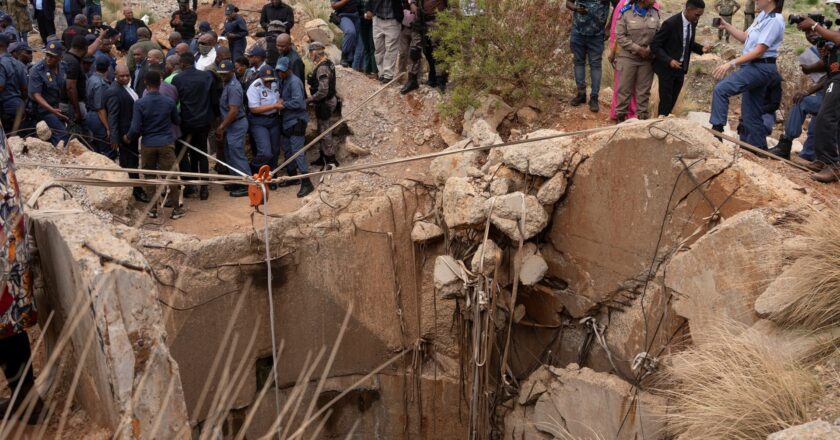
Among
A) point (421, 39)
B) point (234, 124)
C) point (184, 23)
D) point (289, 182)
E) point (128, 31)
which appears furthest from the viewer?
point (128, 31)

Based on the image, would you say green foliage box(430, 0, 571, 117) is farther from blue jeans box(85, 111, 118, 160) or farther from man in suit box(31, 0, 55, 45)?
man in suit box(31, 0, 55, 45)

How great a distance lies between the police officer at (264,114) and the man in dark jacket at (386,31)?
193 cm

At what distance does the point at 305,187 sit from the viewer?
971cm

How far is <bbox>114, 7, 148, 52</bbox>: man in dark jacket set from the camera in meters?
13.2

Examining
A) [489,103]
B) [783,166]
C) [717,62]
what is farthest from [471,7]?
[717,62]

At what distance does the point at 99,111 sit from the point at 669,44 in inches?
241

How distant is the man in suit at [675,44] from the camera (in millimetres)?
8383

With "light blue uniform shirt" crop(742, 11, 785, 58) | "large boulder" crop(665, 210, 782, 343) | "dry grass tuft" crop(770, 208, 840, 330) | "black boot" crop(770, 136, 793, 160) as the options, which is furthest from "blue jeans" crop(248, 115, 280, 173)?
"dry grass tuft" crop(770, 208, 840, 330)

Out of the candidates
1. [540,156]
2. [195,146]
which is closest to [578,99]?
[540,156]

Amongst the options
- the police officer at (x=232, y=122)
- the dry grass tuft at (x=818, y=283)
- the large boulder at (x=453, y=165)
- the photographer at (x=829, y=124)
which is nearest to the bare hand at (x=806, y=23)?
the photographer at (x=829, y=124)

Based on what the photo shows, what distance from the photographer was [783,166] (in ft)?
24.5

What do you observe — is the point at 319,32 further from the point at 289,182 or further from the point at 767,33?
the point at 767,33

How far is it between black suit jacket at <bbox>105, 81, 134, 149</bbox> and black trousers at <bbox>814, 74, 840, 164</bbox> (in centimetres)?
670

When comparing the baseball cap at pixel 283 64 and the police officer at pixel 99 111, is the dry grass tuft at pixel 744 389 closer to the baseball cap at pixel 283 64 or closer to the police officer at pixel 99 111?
the baseball cap at pixel 283 64
